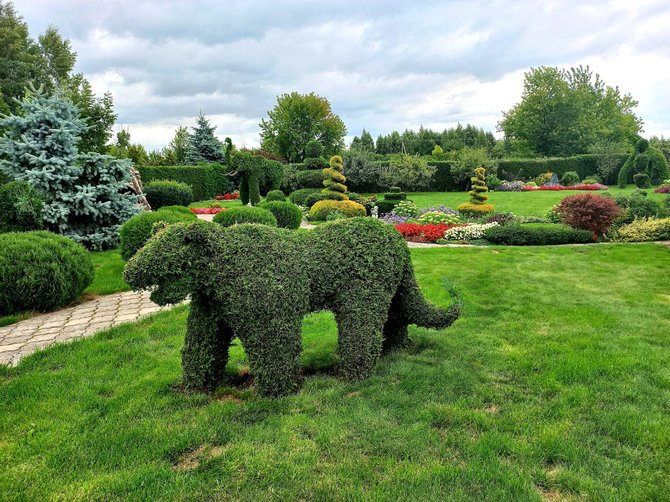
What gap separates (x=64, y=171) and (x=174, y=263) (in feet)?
31.0

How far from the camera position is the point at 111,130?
13555mm

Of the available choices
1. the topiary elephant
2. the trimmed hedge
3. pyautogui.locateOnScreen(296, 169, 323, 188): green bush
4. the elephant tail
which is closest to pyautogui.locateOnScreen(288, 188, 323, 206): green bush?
pyautogui.locateOnScreen(296, 169, 323, 188): green bush

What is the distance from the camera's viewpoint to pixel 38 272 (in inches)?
251

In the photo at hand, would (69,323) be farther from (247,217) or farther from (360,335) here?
(360,335)

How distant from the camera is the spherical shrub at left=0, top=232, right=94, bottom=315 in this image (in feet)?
20.5

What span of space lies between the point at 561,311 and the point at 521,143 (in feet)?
155

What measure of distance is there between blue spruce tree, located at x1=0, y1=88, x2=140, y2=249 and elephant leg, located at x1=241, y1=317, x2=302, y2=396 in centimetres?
900

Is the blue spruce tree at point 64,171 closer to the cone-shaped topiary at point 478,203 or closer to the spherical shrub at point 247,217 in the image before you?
the spherical shrub at point 247,217

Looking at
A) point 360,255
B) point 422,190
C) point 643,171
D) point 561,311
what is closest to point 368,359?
point 360,255

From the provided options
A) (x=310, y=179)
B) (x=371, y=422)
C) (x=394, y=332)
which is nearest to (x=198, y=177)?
(x=310, y=179)

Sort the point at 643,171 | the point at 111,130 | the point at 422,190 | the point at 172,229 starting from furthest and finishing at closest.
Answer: the point at 422,190, the point at 643,171, the point at 111,130, the point at 172,229

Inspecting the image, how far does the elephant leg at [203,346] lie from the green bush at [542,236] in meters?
9.80

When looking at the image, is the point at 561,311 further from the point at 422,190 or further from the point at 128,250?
the point at 422,190

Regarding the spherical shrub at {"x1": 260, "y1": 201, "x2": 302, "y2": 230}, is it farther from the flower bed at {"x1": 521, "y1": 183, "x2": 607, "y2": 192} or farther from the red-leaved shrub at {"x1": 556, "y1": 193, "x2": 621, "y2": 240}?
the flower bed at {"x1": 521, "y1": 183, "x2": 607, "y2": 192}
